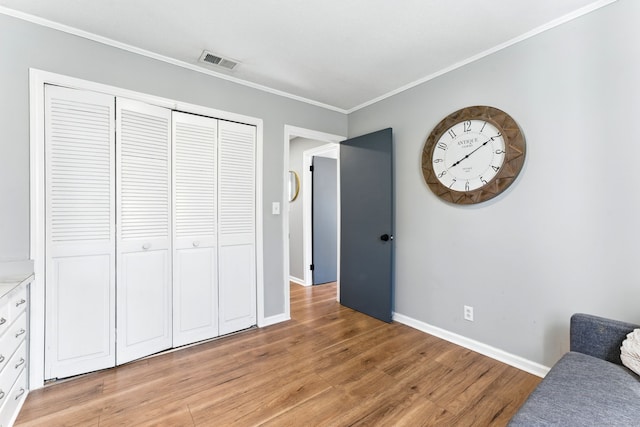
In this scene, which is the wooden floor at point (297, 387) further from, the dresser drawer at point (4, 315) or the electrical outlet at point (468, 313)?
the dresser drawer at point (4, 315)

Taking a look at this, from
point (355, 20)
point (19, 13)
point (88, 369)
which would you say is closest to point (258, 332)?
point (88, 369)

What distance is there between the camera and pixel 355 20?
193 cm

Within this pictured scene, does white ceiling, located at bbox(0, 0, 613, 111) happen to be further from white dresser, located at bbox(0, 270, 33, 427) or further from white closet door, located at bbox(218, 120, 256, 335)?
white dresser, located at bbox(0, 270, 33, 427)

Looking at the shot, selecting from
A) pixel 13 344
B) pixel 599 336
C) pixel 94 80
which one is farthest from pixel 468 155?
pixel 13 344

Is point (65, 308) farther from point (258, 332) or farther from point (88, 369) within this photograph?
point (258, 332)

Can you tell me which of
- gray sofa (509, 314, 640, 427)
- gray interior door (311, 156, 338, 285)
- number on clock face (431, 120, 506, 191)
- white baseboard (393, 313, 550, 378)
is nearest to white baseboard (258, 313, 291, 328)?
white baseboard (393, 313, 550, 378)

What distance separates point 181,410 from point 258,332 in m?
1.11

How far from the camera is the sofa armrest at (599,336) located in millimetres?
1493

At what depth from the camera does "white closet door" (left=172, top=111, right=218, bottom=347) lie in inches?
96.7

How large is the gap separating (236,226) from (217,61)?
1.46 meters

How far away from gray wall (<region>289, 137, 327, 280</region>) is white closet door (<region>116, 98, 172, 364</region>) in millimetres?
2308

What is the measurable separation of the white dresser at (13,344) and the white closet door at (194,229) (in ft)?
2.92

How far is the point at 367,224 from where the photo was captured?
10.7ft

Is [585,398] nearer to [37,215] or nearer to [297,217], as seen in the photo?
[37,215]
